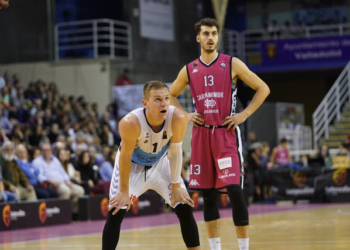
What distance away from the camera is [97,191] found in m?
14.1

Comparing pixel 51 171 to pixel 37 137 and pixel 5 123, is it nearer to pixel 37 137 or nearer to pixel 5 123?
pixel 37 137

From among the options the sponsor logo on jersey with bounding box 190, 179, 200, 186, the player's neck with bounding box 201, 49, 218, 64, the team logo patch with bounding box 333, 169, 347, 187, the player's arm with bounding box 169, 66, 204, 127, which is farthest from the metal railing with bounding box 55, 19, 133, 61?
the sponsor logo on jersey with bounding box 190, 179, 200, 186

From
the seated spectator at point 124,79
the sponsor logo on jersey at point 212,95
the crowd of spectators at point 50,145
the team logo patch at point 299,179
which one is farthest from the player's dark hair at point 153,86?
the seated spectator at point 124,79

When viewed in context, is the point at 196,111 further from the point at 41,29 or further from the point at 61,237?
the point at 41,29

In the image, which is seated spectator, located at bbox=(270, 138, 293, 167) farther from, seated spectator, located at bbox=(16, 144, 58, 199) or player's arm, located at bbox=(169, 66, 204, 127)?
player's arm, located at bbox=(169, 66, 204, 127)

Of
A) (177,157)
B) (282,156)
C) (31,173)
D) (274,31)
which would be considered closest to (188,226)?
(177,157)

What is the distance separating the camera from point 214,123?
6508 mm

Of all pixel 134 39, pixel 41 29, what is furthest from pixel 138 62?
pixel 41 29

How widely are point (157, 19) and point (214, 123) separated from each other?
18.8 metres

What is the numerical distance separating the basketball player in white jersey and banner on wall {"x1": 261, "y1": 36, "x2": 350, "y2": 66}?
20.0 metres

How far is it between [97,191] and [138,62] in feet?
31.6

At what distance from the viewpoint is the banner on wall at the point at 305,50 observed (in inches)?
977

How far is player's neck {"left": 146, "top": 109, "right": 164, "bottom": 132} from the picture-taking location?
5.76 meters

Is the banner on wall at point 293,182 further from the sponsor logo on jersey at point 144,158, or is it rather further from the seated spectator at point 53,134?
the sponsor logo on jersey at point 144,158
